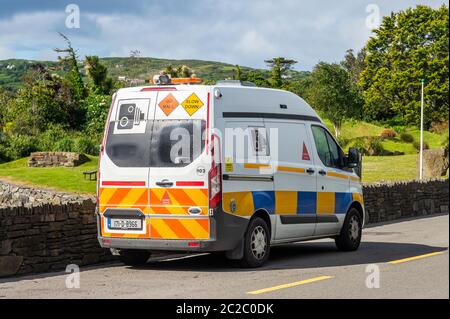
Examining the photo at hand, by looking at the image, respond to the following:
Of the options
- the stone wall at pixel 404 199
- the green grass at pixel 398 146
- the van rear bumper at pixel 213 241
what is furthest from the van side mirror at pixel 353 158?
the green grass at pixel 398 146

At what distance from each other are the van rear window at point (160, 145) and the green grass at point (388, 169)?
1009 inches

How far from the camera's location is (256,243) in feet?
39.4

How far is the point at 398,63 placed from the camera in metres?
80.0

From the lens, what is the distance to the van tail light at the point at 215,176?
1126 cm

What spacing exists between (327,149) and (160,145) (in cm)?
362

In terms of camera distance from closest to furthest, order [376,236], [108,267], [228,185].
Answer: [228,185]
[108,267]
[376,236]

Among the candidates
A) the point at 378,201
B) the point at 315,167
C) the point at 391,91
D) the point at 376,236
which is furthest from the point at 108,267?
the point at 391,91

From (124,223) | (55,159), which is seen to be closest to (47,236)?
(124,223)

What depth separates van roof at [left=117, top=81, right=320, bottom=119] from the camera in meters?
11.8

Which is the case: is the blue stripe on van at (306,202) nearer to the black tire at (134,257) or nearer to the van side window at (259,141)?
the van side window at (259,141)

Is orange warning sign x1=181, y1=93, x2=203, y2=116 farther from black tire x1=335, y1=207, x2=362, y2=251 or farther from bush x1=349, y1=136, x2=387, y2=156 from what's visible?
bush x1=349, y1=136, x2=387, y2=156

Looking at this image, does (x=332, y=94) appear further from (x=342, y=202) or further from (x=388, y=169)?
(x=342, y=202)

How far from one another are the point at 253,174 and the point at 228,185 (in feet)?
2.01
